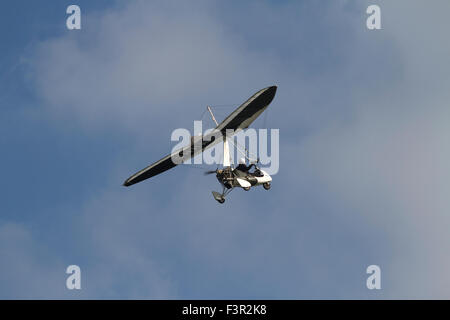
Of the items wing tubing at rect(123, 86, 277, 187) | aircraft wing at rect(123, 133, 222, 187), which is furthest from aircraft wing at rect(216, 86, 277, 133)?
aircraft wing at rect(123, 133, 222, 187)

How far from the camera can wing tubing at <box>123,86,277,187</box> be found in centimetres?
6588

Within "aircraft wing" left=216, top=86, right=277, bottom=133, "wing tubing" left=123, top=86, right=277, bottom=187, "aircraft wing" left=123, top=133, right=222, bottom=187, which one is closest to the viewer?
"aircraft wing" left=216, top=86, right=277, bottom=133

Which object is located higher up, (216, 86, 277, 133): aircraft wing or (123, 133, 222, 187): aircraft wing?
(216, 86, 277, 133): aircraft wing

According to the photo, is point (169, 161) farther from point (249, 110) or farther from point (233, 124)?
point (249, 110)

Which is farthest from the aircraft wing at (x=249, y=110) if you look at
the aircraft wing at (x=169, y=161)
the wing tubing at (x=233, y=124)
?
the aircraft wing at (x=169, y=161)

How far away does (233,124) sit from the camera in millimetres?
67438

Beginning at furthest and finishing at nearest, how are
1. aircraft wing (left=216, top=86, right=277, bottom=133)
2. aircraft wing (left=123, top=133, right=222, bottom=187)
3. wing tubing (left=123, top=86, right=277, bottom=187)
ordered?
aircraft wing (left=123, top=133, right=222, bottom=187)
wing tubing (left=123, top=86, right=277, bottom=187)
aircraft wing (left=216, top=86, right=277, bottom=133)

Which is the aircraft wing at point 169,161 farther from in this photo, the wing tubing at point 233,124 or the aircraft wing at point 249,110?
the aircraft wing at point 249,110

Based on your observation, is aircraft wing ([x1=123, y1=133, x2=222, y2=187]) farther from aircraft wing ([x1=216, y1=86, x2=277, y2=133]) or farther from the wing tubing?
aircraft wing ([x1=216, y1=86, x2=277, y2=133])

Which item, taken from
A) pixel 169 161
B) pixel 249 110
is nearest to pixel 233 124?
pixel 249 110

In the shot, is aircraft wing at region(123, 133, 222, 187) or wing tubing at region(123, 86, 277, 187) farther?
aircraft wing at region(123, 133, 222, 187)
